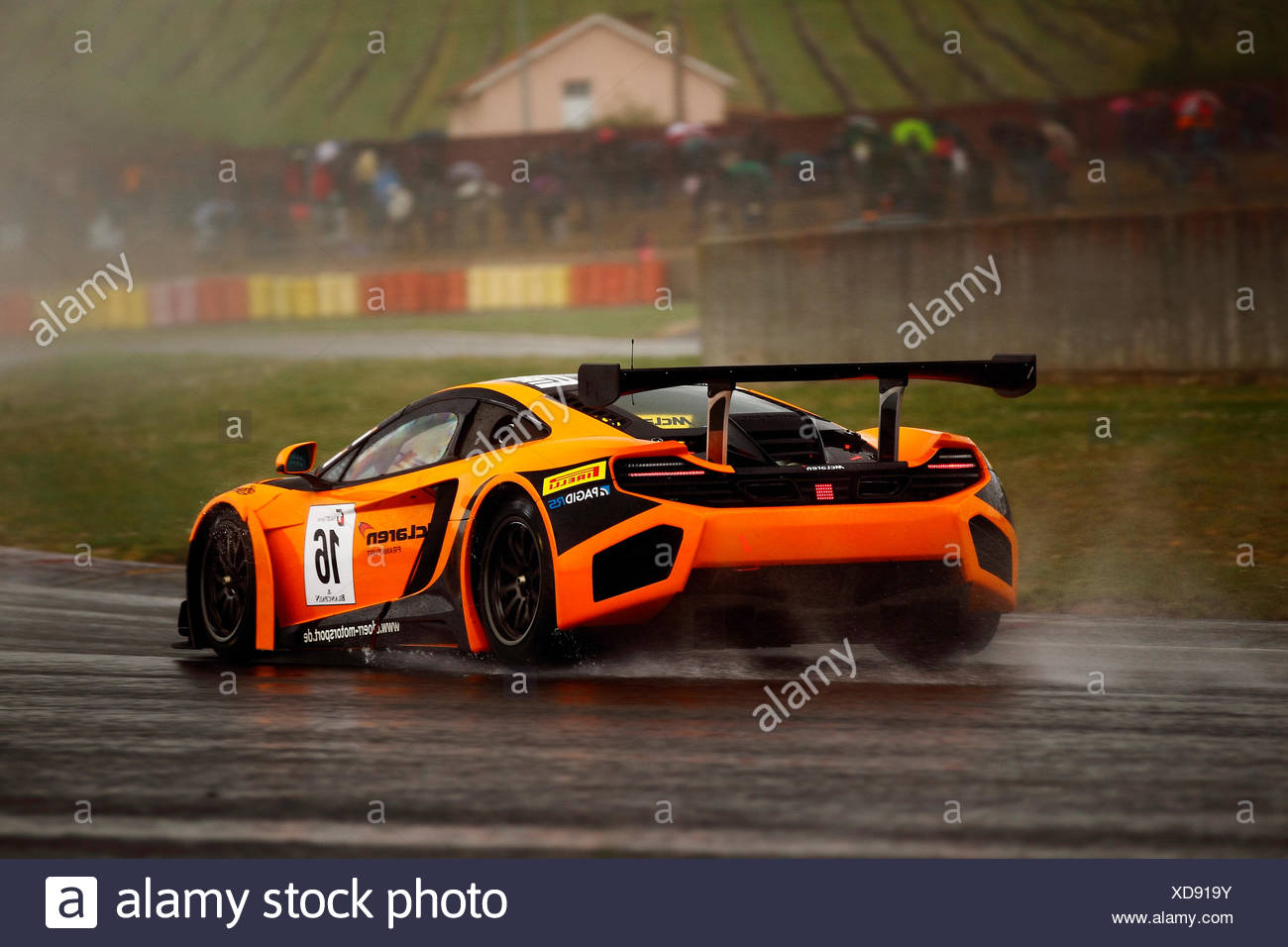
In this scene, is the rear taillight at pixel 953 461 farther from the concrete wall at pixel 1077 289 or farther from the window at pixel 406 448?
the concrete wall at pixel 1077 289

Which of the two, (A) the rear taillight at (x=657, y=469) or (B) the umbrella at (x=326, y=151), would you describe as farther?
(B) the umbrella at (x=326, y=151)

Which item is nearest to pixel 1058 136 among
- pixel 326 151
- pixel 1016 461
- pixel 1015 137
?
pixel 1015 137

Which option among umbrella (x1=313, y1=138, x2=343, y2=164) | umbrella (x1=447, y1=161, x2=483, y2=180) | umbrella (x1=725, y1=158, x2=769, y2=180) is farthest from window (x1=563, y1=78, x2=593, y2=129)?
umbrella (x1=725, y1=158, x2=769, y2=180)

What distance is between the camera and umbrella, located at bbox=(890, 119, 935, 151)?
130 ft

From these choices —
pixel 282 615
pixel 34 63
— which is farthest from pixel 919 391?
pixel 34 63

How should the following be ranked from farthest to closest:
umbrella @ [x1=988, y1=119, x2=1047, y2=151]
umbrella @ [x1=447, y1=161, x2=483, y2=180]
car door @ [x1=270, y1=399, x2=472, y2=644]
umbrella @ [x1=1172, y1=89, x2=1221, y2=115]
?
umbrella @ [x1=447, y1=161, x2=483, y2=180] < umbrella @ [x1=988, y1=119, x2=1047, y2=151] < umbrella @ [x1=1172, y1=89, x2=1221, y2=115] < car door @ [x1=270, y1=399, x2=472, y2=644]

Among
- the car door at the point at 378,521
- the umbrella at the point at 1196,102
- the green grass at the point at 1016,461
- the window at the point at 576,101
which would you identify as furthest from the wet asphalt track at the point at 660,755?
the window at the point at 576,101

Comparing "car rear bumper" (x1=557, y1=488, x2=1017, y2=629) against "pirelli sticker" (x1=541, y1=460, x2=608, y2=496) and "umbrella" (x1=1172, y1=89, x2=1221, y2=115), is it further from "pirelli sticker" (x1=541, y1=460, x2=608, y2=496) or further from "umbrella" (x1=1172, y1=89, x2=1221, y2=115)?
"umbrella" (x1=1172, y1=89, x2=1221, y2=115)

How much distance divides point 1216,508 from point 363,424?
10575 mm

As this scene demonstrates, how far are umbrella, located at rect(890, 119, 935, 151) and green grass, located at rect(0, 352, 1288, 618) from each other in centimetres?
1675

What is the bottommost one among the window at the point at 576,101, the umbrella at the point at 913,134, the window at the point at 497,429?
the window at the point at 497,429

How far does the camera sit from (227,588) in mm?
9133

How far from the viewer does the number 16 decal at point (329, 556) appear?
8414 mm

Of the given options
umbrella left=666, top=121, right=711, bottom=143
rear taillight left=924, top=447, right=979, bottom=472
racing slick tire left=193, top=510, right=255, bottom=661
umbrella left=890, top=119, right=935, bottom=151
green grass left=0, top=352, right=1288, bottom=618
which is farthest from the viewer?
umbrella left=666, top=121, right=711, bottom=143
